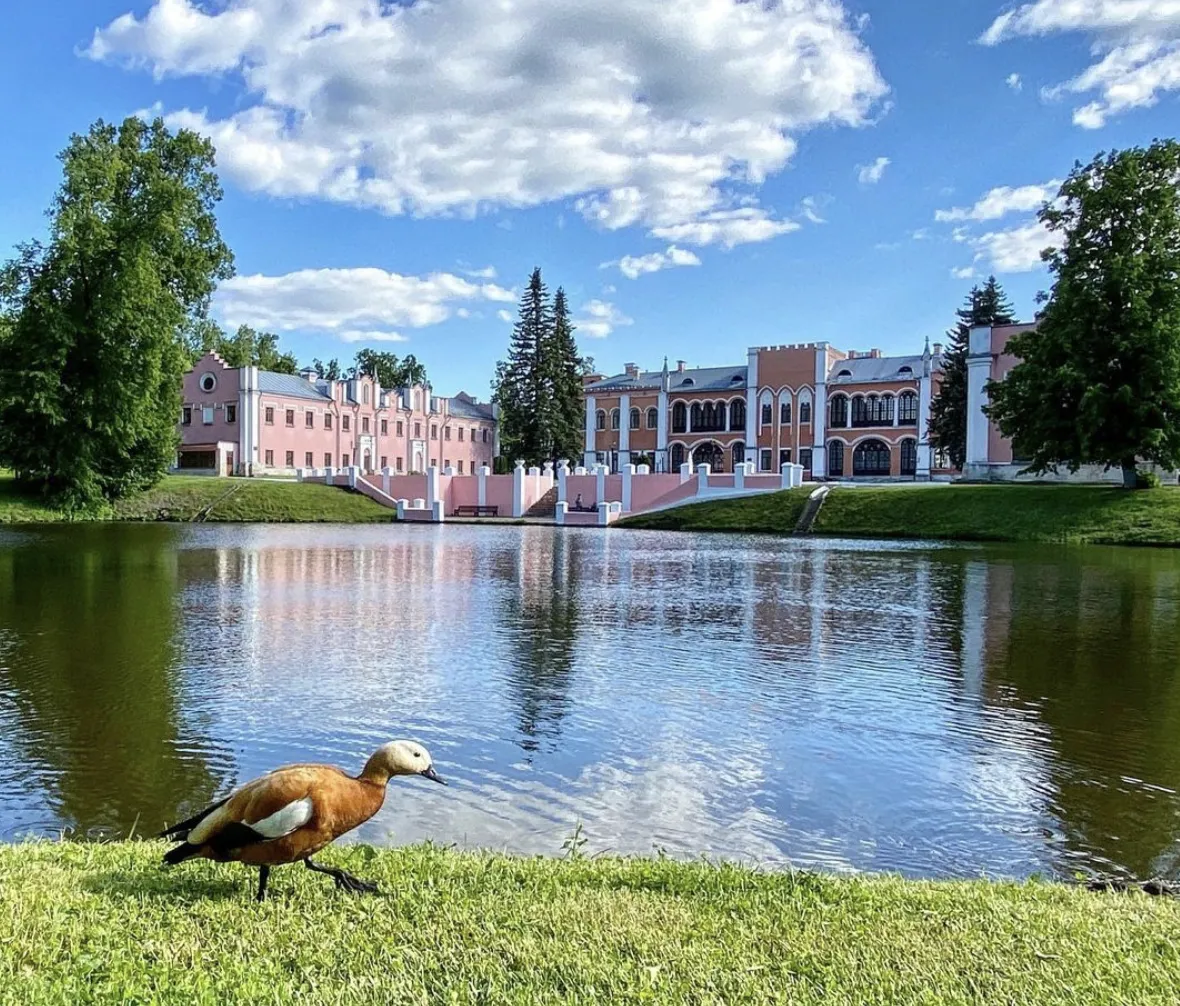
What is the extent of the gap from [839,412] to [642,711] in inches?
2572

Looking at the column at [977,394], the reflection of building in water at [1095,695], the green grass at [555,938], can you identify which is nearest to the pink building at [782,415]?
the column at [977,394]

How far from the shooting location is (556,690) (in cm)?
1061

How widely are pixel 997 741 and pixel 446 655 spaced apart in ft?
22.4

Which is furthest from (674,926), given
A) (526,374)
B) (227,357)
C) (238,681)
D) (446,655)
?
(227,357)

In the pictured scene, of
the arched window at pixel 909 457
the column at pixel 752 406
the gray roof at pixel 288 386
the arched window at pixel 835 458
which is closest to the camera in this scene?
the arched window at pixel 909 457

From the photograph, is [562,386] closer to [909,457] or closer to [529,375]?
[529,375]

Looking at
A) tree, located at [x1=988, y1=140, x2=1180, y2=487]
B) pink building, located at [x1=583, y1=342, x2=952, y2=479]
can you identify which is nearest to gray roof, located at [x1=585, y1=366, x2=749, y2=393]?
pink building, located at [x1=583, y1=342, x2=952, y2=479]

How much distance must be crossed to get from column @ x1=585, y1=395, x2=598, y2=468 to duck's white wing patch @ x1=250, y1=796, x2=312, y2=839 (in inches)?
3061

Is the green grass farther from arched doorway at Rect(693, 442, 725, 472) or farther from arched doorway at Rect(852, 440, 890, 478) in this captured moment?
arched doorway at Rect(693, 442, 725, 472)

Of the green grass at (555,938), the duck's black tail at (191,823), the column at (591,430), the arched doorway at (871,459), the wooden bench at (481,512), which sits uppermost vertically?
the column at (591,430)

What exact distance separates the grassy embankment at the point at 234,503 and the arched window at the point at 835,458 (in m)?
34.3

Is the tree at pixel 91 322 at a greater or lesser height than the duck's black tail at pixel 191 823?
greater

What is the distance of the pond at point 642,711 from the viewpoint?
21.8ft

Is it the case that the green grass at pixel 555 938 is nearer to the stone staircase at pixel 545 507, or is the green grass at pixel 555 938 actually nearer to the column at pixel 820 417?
the stone staircase at pixel 545 507
